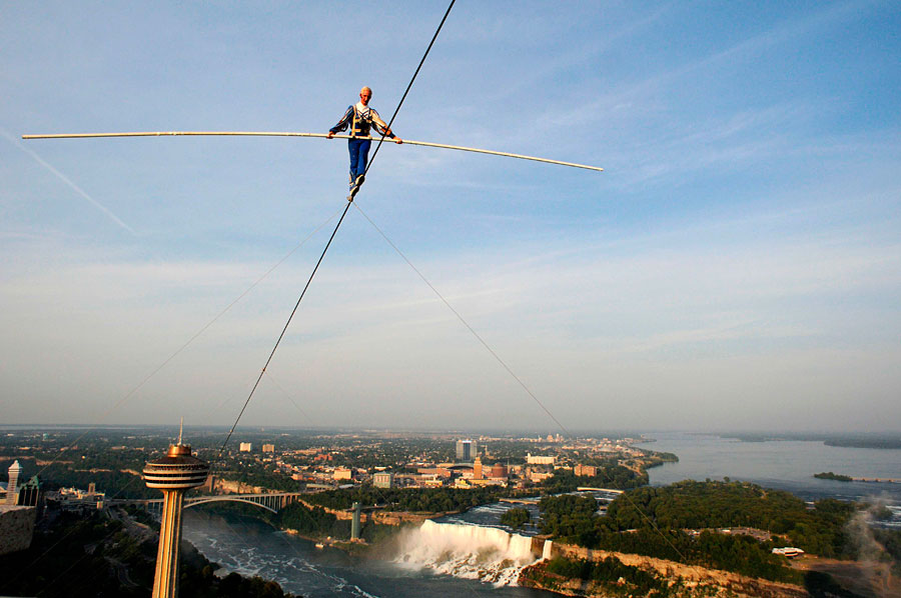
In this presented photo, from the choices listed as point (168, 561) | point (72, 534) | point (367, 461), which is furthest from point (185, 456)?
point (367, 461)

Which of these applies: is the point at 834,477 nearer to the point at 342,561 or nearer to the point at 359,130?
the point at 342,561

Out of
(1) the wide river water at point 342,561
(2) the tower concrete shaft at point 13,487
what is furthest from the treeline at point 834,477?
(2) the tower concrete shaft at point 13,487

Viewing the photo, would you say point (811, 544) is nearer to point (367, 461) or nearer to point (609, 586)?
point (609, 586)

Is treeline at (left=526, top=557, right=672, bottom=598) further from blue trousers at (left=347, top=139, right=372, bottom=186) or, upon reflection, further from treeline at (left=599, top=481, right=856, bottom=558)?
blue trousers at (left=347, top=139, right=372, bottom=186)

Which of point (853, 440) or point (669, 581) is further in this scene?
point (853, 440)

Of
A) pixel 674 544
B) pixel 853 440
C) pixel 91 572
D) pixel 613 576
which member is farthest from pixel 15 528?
pixel 853 440
